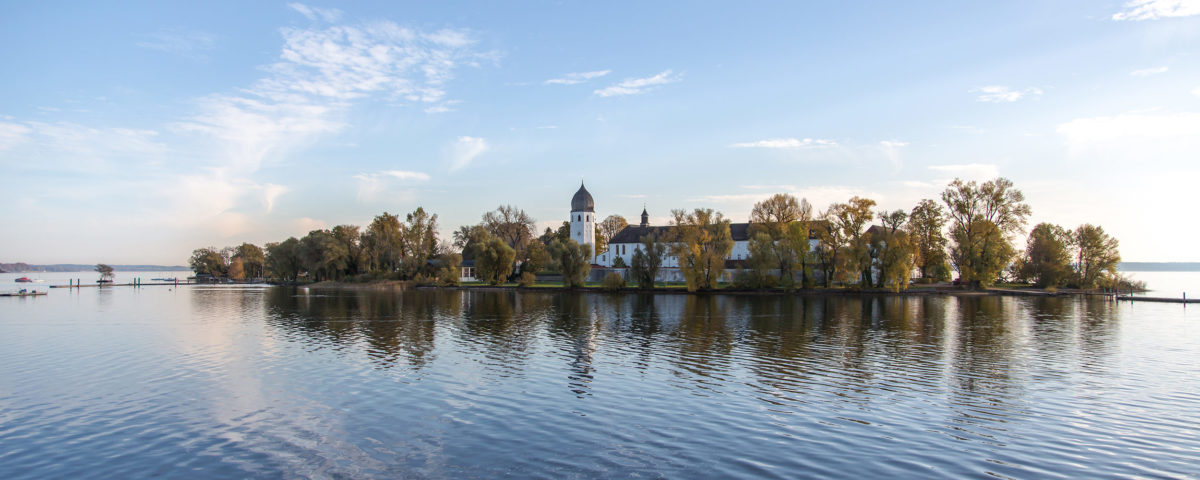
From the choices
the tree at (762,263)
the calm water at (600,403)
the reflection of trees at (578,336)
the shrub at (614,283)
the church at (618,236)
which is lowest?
the reflection of trees at (578,336)

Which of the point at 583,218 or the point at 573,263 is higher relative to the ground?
the point at 583,218

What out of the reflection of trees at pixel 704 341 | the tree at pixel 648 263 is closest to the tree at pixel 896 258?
the tree at pixel 648 263

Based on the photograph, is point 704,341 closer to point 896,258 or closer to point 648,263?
point 648,263

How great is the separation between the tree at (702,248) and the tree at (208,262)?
394ft

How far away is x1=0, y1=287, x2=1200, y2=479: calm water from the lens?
11.4 metres

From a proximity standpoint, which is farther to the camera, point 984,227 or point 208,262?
point 208,262

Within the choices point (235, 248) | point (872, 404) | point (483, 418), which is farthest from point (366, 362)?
point (235, 248)

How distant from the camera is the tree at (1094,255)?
2729 inches

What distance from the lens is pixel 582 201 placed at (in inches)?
4134

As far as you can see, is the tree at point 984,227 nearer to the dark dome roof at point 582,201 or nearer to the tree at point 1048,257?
the tree at point 1048,257

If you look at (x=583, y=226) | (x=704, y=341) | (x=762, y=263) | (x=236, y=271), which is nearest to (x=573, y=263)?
(x=762, y=263)

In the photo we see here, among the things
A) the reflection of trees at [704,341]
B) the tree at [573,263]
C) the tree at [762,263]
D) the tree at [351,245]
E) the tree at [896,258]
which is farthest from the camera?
the tree at [351,245]

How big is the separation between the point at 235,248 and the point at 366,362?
15459 centimetres

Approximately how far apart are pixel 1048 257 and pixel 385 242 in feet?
288
